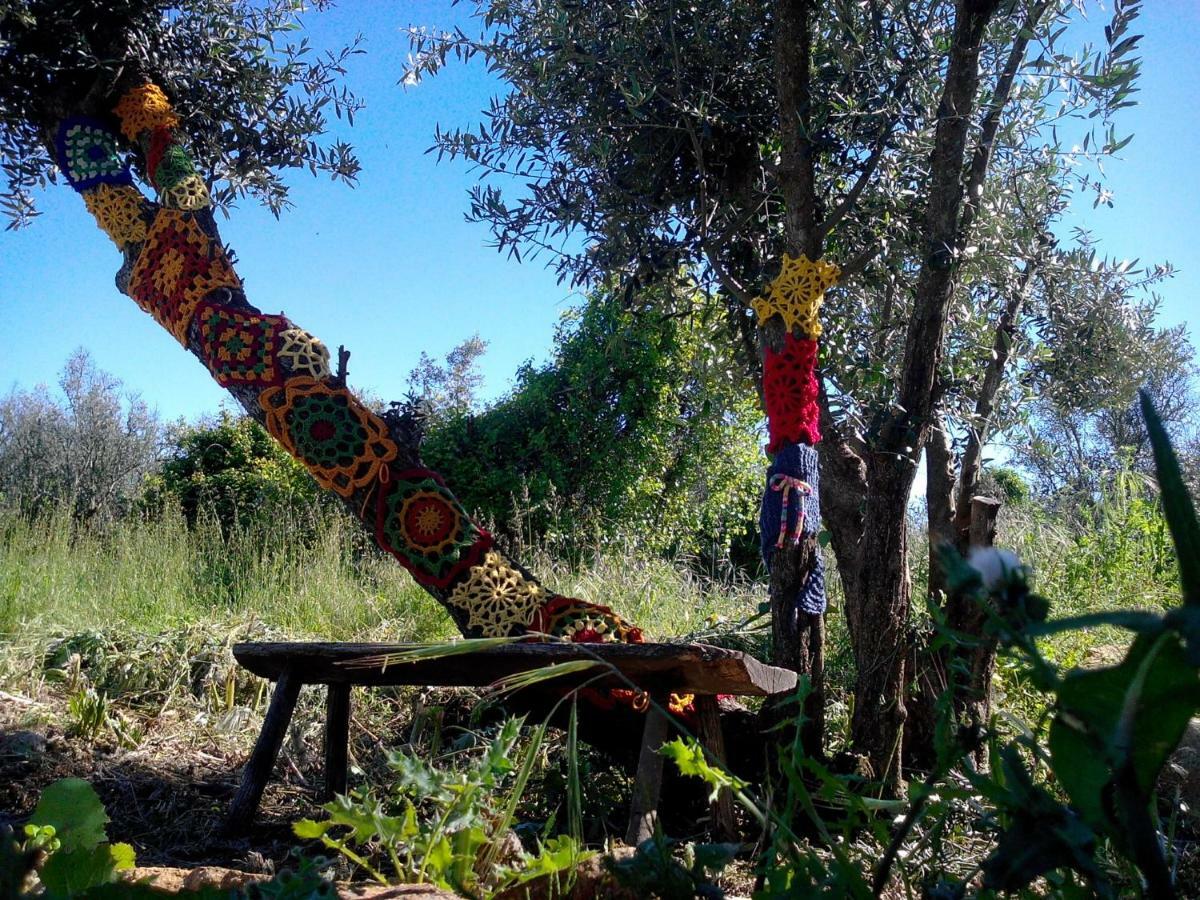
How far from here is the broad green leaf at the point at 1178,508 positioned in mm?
487

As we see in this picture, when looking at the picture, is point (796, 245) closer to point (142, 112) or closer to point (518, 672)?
point (518, 672)

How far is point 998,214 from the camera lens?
4285 millimetres

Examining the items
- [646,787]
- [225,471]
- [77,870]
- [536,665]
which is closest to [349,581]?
[536,665]

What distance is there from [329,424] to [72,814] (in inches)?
102

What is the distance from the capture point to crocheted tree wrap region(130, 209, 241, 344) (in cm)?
393

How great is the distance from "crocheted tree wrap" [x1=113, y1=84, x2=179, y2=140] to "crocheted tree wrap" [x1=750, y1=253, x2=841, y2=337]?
9.56 feet

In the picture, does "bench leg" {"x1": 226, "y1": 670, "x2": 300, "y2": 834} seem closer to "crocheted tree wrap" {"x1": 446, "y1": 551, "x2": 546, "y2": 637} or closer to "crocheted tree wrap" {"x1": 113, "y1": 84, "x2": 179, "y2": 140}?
"crocheted tree wrap" {"x1": 446, "y1": 551, "x2": 546, "y2": 637}

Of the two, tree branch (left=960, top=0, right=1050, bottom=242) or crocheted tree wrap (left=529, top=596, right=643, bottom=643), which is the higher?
tree branch (left=960, top=0, right=1050, bottom=242)

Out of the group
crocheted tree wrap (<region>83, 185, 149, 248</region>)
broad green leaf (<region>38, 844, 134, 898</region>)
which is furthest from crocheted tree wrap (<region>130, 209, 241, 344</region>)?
broad green leaf (<region>38, 844, 134, 898</region>)

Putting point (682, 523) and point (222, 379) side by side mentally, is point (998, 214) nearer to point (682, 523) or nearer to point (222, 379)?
point (222, 379)

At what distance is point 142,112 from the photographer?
4309 mm

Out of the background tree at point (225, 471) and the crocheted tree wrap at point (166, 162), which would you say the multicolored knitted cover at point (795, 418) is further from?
the background tree at point (225, 471)

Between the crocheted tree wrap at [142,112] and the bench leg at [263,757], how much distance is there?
2.69 m

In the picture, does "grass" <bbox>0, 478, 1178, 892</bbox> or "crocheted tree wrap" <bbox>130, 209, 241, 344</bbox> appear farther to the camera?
"crocheted tree wrap" <bbox>130, 209, 241, 344</bbox>
